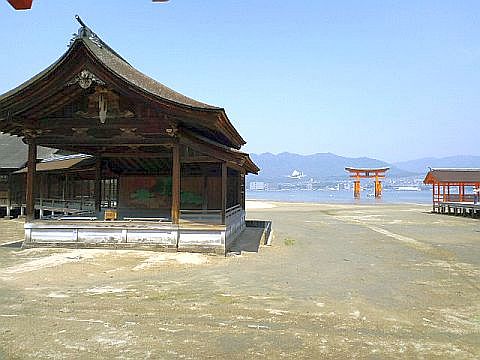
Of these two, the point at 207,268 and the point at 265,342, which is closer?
the point at 265,342

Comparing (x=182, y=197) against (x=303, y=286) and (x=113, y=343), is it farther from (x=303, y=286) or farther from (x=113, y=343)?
(x=113, y=343)

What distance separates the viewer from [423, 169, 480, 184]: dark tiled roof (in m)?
38.9

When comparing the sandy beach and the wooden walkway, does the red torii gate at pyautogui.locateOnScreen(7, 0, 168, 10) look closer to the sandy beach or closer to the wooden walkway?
the sandy beach

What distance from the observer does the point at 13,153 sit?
29.6 meters

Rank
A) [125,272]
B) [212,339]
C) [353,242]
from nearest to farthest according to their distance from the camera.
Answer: [212,339]
[125,272]
[353,242]

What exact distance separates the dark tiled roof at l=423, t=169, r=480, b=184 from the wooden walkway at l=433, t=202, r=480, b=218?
2.23 metres

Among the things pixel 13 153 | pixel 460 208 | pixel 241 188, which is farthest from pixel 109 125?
pixel 460 208

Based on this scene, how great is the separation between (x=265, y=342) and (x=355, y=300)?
301 centimetres

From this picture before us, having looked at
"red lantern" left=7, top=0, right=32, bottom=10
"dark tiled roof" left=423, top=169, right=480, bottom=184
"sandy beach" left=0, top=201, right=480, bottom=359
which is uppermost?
"dark tiled roof" left=423, top=169, right=480, bottom=184

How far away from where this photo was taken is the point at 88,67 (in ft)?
40.2

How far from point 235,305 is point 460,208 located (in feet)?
115

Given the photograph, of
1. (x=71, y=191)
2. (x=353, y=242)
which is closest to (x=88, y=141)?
(x=353, y=242)

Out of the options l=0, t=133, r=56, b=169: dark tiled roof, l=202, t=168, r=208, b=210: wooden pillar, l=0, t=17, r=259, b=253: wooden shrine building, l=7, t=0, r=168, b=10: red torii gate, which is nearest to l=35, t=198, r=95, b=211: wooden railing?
l=0, t=133, r=56, b=169: dark tiled roof

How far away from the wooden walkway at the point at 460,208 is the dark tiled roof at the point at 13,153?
105ft
